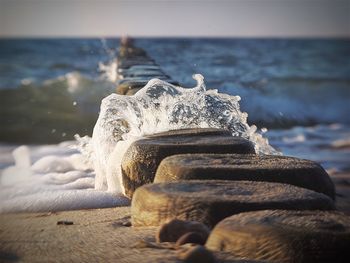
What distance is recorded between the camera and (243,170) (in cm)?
171

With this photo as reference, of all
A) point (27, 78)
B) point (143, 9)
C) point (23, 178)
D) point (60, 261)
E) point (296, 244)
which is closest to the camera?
point (296, 244)

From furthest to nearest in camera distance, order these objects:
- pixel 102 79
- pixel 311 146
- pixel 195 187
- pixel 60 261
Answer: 1. pixel 102 79
2. pixel 311 146
3. pixel 195 187
4. pixel 60 261

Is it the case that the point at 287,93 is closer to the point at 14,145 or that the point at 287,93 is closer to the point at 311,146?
the point at 311,146

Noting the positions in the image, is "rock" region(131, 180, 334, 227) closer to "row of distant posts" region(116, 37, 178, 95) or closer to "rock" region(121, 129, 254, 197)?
"rock" region(121, 129, 254, 197)

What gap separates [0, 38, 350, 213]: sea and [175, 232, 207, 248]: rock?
0.82m

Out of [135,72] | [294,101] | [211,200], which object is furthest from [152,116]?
[294,101]

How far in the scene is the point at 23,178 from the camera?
2656 millimetres

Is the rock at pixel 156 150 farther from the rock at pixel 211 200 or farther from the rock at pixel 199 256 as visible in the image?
the rock at pixel 199 256

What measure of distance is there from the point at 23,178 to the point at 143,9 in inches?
40.6

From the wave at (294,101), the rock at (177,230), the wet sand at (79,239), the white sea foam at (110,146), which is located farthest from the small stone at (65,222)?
the wave at (294,101)

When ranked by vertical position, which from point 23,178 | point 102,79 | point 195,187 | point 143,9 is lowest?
point 23,178

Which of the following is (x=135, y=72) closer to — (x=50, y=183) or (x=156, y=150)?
(x=50, y=183)

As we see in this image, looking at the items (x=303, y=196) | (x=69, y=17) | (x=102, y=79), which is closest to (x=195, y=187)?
(x=303, y=196)

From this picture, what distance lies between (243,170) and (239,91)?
2.40m
